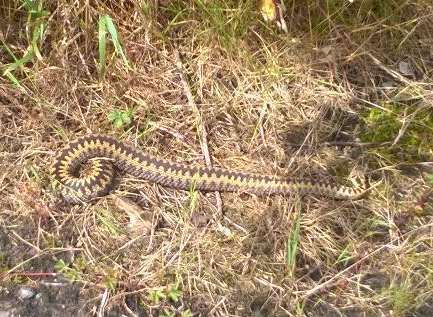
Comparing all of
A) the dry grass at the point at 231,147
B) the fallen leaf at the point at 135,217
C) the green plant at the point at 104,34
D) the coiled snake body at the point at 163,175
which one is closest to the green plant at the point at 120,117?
the dry grass at the point at 231,147

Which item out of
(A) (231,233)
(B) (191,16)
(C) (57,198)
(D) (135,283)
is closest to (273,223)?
(A) (231,233)

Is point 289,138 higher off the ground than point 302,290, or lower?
higher

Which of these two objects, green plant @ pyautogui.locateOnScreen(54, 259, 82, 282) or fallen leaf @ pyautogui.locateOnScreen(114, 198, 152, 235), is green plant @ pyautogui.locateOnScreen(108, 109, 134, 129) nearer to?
fallen leaf @ pyautogui.locateOnScreen(114, 198, 152, 235)

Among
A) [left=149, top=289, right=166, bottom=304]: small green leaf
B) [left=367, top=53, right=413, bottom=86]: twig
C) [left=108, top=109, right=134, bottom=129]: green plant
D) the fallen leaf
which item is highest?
[left=367, top=53, right=413, bottom=86]: twig

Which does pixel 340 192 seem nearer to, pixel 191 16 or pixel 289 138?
pixel 289 138

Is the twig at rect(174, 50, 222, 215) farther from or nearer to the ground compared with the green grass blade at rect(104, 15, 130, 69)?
nearer to the ground

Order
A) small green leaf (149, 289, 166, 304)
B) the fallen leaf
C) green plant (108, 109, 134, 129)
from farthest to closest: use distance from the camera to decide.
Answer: green plant (108, 109, 134, 129) → the fallen leaf → small green leaf (149, 289, 166, 304)

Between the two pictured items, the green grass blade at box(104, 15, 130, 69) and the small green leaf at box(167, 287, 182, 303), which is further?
the green grass blade at box(104, 15, 130, 69)

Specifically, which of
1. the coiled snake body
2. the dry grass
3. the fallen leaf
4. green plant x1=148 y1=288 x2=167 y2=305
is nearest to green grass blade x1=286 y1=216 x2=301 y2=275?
the dry grass
